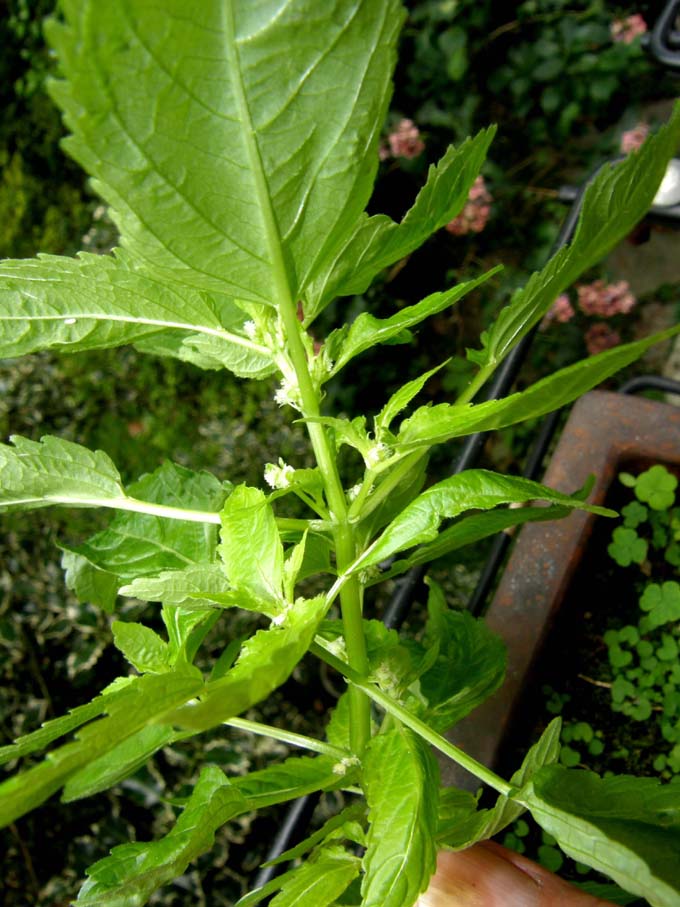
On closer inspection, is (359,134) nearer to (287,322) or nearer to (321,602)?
(287,322)

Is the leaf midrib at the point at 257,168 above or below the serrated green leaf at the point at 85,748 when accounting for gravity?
above

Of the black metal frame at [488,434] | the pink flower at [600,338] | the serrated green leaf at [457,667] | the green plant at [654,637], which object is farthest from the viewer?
the pink flower at [600,338]

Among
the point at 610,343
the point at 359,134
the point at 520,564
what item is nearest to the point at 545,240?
the point at 610,343

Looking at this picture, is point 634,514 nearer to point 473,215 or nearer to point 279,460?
point 279,460

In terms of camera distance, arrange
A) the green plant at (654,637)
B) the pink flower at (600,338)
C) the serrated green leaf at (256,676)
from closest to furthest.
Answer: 1. the serrated green leaf at (256,676)
2. the green plant at (654,637)
3. the pink flower at (600,338)

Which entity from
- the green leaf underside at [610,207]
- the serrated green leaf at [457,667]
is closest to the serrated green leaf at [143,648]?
the serrated green leaf at [457,667]

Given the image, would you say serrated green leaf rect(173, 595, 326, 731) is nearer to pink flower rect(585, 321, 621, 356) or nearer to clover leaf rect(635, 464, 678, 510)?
clover leaf rect(635, 464, 678, 510)

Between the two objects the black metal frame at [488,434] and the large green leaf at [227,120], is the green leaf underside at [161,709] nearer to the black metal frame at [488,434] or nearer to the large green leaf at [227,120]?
the large green leaf at [227,120]

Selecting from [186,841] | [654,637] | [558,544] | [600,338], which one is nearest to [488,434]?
[558,544]
